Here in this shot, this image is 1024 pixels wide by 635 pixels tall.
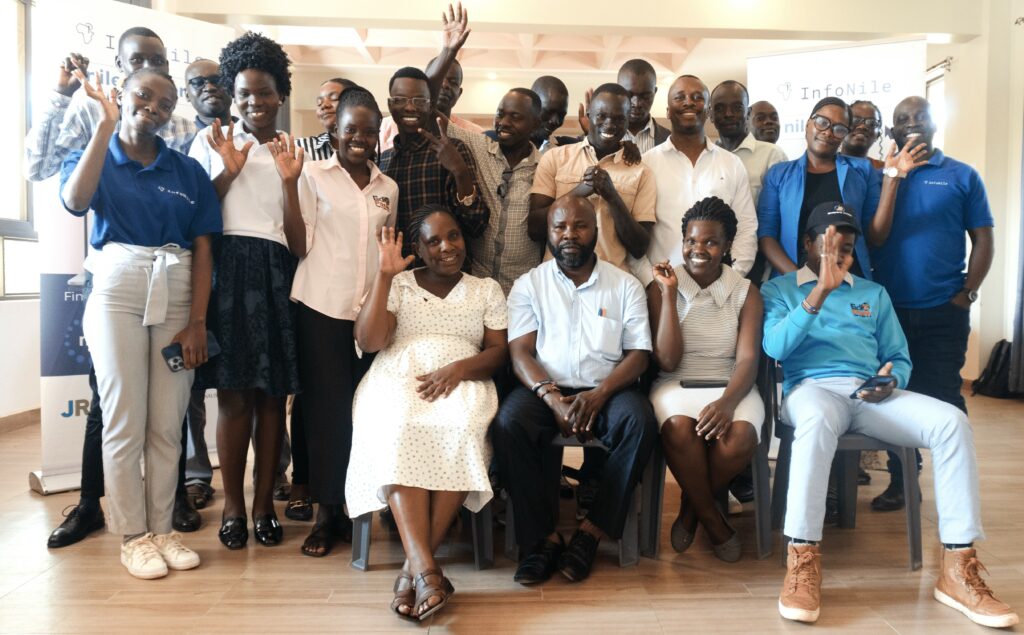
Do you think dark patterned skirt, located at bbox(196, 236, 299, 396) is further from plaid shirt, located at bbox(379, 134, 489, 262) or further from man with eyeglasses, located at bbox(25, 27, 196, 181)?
man with eyeglasses, located at bbox(25, 27, 196, 181)

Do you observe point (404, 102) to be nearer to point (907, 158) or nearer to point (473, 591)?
→ point (473, 591)

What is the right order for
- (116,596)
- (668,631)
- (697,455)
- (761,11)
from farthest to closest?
(761,11) → (697,455) → (116,596) → (668,631)

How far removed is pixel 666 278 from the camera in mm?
2793

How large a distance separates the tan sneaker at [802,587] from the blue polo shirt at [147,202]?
7.30ft

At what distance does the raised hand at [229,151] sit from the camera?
268cm

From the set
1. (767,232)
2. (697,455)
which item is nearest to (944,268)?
(767,232)

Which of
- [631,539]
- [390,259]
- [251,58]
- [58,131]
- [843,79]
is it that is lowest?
[631,539]

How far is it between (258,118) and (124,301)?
0.81 meters

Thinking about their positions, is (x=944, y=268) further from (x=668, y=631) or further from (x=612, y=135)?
(x=668, y=631)

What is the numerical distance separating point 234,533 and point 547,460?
1207mm

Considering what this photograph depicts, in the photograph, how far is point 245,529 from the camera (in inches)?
113

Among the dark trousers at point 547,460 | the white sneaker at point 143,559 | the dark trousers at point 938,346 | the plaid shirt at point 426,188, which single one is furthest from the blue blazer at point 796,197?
the white sneaker at point 143,559

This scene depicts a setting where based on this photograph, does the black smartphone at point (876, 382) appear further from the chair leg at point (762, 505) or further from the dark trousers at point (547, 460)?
the dark trousers at point (547, 460)

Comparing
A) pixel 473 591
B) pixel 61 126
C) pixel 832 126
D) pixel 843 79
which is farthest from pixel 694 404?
pixel 843 79
